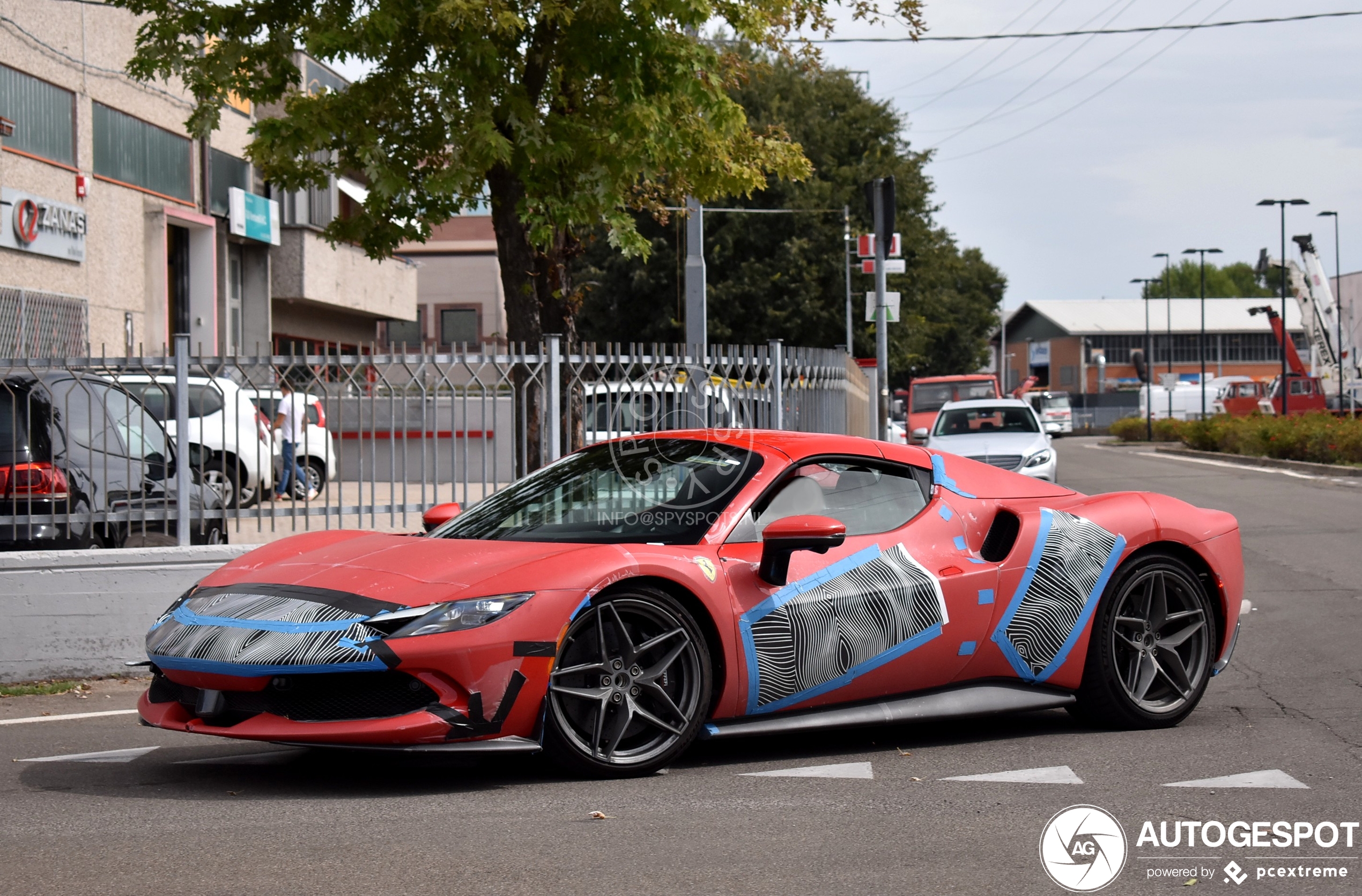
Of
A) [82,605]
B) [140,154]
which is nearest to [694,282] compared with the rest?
[82,605]

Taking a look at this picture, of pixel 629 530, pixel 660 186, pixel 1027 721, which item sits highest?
pixel 660 186


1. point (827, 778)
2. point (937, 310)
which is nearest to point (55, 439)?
point (827, 778)

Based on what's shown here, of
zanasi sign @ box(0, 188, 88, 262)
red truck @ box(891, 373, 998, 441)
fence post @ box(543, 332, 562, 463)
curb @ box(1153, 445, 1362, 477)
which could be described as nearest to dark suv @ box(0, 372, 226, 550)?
fence post @ box(543, 332, 562, 463)

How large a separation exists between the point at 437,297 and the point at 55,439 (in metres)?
48.7

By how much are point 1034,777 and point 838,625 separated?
0.90 metres

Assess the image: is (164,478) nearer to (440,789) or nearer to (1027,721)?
(440,789)

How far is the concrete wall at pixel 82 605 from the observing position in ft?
27.0

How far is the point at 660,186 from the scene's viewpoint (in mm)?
Result: 14258

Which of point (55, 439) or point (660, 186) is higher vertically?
point (660, 186)

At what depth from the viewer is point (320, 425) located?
31.1 feet

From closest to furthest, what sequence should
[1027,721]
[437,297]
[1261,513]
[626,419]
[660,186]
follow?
[1027,721] < [626,419] < [660,186] < [1261,513] < [437,297]

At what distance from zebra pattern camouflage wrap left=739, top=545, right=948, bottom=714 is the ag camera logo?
110 cm

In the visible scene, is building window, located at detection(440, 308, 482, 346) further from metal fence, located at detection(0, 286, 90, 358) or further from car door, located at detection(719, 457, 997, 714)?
car door, located at detection(719, 457, 997, 714)

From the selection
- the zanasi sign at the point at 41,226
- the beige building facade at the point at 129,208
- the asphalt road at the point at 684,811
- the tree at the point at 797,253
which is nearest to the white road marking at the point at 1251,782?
the asphalt road at the point at 684,811
